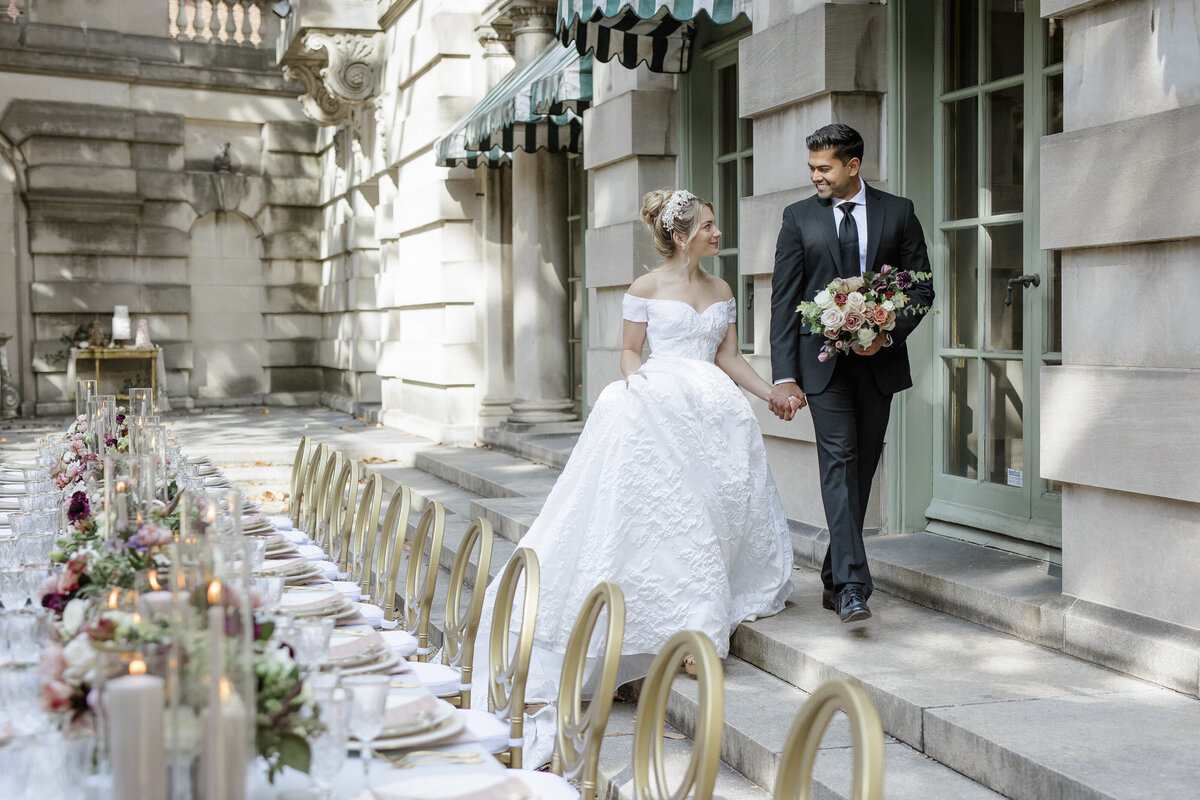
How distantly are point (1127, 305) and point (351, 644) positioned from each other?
293 cm

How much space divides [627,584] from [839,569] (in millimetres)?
823

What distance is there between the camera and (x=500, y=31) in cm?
1288

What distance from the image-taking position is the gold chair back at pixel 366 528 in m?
4.62

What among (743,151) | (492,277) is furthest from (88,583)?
(492,277)

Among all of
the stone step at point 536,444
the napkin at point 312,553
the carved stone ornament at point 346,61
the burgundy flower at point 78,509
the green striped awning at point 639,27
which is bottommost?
the stone step at point 536,444

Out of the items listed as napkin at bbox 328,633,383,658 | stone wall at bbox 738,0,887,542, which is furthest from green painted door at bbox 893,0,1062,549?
napkin at bbox 328,633,383,658

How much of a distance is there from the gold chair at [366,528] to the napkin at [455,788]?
7.54ft

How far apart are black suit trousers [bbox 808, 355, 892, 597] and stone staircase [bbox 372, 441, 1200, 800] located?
0.98 ft

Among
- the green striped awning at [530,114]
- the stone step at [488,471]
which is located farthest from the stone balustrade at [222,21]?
the stone step at [488,471]

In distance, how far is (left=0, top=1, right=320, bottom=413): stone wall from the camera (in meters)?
18.6

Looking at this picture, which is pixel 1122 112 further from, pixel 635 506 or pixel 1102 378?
pixel 635 506

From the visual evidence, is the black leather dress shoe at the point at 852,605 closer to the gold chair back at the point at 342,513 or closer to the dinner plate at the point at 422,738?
the gold chair back at the point at 342,513

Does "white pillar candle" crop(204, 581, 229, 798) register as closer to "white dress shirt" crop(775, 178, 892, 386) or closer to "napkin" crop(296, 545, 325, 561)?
"napkin" crop(296, 545, 325, 561)

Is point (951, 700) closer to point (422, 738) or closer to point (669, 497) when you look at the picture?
point (669, 497)
